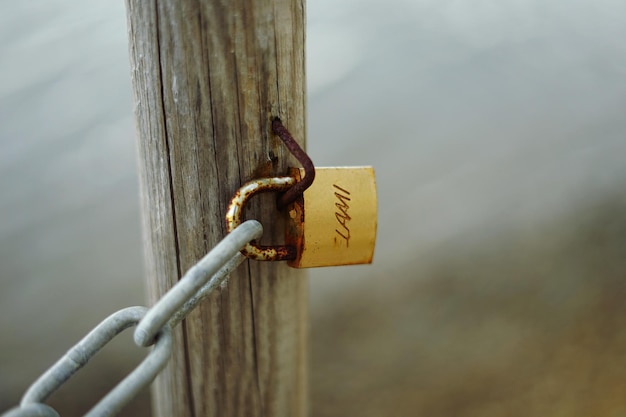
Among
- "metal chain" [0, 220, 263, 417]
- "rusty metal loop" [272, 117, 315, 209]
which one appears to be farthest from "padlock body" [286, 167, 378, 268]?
"metal chain" [0, 220, 263, 417]

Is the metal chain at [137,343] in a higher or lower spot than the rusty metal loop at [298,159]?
lower

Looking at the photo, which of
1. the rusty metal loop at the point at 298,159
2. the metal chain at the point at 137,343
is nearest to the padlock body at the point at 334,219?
the rusty metal loop at the point at 298,159

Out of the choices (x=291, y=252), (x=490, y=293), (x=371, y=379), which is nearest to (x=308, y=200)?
(x=291, y=252)

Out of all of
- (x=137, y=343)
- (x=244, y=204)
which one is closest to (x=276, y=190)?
(x=244, y=204)

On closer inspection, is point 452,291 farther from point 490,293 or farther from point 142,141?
point 142,141

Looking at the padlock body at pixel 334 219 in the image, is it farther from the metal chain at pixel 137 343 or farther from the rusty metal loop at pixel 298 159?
the metal chain at pixel 137 343
